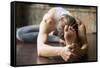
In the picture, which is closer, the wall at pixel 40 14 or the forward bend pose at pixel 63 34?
the wall at pixel 40 14

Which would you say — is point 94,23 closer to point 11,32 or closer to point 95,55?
point 95,55

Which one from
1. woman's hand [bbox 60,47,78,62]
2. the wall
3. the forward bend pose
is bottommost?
woman's hand [bbox 60,47,78,62]

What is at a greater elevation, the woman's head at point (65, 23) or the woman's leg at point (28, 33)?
the woman's head at point (65, 23)

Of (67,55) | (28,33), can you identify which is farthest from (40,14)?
(67,55)

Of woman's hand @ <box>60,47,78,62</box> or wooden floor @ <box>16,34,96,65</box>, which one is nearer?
wooden floor @ <box>16,34,96,65</box>

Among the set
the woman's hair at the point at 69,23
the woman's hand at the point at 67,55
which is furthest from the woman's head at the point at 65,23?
the woman's hand at the point at 67,55

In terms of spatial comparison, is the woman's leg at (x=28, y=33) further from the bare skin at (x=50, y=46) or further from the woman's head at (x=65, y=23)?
the woman's head at (x=65, y=23)

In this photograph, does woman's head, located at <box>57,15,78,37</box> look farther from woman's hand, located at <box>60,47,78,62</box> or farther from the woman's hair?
woman's hand, located at <box>60,47,78,62</box>

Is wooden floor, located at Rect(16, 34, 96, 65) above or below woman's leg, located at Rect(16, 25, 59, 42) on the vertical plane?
below

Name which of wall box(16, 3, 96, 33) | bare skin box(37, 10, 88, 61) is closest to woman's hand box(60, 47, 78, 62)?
bare skin box(37, 10, 88, 61)

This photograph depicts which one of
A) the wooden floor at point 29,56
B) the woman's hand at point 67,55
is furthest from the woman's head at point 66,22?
the wooden floor at point 29,56

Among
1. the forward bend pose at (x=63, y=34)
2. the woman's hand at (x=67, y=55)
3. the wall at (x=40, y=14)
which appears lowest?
the woman's hand at (x=67, y=55)

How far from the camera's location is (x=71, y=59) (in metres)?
2.44
